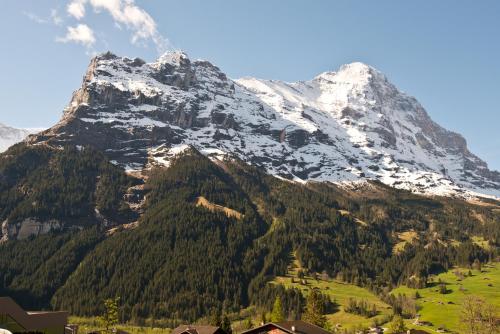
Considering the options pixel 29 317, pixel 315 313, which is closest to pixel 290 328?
pixel 29 317

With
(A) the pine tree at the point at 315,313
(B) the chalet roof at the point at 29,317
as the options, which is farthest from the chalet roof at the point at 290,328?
(A) the pine tree at the point at 315,313

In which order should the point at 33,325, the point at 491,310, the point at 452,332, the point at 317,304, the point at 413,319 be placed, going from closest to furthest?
the point at 33,325 → the point at 491,310 → the point at 317,304 → the point at 452,332 → the point at 413,319

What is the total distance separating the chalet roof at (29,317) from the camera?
100562 mm

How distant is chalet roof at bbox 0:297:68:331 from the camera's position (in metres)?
101

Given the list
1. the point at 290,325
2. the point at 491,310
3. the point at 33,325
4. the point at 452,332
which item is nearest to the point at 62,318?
the point at 33,325

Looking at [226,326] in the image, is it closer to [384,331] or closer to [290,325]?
[290,325]

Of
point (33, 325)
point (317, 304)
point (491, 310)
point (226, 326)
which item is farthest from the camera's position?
point (317, 304)

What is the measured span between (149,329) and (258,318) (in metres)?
41.2

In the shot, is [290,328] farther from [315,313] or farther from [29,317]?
[315,313]

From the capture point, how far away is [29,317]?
105 m

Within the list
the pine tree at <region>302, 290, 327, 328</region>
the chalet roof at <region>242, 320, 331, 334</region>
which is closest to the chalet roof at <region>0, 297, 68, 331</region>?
the chalet roof at <region>242, 320, 331, 334</region>

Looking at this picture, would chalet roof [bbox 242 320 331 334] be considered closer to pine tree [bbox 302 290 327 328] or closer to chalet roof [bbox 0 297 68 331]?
chalet roof [bbox 0 297 68 331]

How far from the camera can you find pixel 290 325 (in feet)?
294

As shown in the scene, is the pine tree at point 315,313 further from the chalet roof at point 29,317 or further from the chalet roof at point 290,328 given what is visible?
the chalet roof at point 29,317
